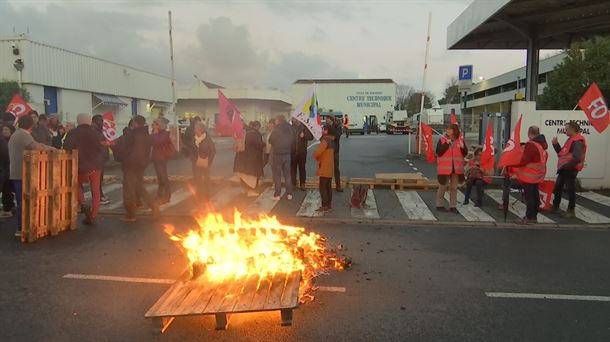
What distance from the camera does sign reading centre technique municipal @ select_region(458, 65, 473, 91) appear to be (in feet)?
56.3

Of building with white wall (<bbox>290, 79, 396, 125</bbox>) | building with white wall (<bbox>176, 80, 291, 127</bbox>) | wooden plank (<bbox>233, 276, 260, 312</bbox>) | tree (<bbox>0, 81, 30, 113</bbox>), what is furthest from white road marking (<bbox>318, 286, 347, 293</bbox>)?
building with white wall (<bbox>290, 79, 396, 125</bbox>)

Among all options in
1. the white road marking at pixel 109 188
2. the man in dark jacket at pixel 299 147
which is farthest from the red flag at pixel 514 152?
the white road marking at pixel 109 188

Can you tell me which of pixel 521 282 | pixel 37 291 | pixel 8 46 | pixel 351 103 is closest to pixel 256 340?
pixel 37 291

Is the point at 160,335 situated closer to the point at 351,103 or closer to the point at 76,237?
the point at 76,237

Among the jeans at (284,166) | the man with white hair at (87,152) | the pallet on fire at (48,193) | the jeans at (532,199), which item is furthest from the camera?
the jeans at (284,166)

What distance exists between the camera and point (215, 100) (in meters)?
65.6

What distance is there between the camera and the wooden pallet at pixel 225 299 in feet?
13.7

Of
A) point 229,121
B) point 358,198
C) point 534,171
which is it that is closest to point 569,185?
point 534,171

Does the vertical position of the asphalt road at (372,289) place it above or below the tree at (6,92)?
below

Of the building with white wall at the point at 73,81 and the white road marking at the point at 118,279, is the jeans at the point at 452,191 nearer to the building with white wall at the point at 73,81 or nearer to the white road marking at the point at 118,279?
the white road marking at the point at 118,279

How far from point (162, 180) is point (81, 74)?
2743 centimetres

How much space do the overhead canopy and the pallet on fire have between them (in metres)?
30.9

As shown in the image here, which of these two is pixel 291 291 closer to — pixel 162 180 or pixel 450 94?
pixel 162 180

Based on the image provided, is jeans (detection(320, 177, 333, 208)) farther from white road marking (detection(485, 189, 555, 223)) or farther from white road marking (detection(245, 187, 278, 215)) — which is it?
white road marking (detection(485, 189, 555, 223))
